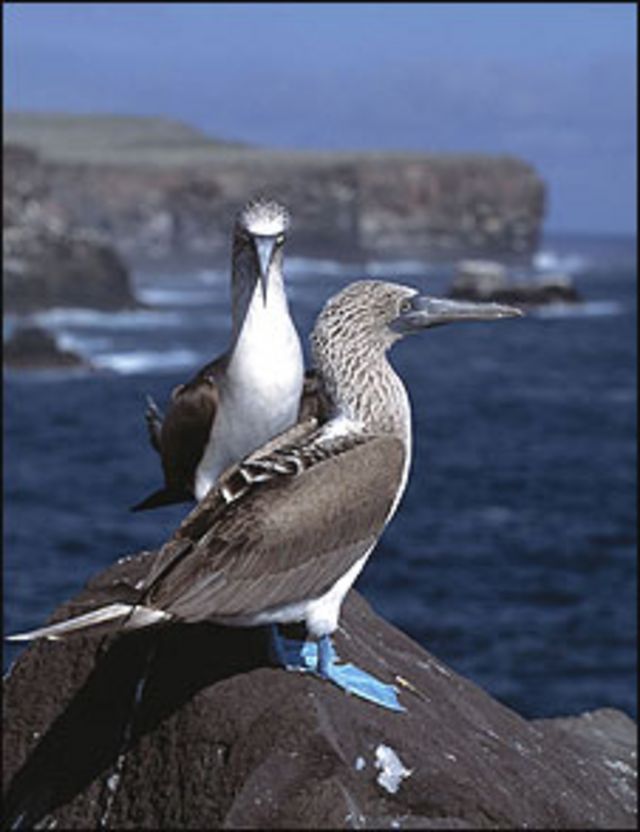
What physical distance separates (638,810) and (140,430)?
54156 mm

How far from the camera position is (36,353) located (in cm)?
7912

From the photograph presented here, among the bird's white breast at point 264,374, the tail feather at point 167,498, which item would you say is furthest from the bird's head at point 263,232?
the tail feather at point 167,498

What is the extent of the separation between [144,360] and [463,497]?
100 ft

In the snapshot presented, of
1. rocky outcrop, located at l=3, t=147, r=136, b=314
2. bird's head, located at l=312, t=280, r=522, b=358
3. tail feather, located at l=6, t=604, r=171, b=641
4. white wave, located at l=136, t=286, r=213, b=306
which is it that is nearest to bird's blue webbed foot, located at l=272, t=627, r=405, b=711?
tail feather, located at l=6, t=604, r=171, b=641

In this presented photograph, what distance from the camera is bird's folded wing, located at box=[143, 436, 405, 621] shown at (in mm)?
5555

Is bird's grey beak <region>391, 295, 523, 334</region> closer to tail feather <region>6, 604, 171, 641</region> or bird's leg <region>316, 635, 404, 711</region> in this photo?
bird's leg <region>316, 635, 404, 711</region>

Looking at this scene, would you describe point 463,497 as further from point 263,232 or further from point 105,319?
point 105,319

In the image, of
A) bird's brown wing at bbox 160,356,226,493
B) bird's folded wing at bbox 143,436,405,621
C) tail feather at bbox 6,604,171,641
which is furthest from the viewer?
bird's brown wing at bbox 160,356,226,493

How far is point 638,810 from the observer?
8.23 meters

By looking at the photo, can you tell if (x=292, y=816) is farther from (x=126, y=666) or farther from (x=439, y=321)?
(x=439, y=321)

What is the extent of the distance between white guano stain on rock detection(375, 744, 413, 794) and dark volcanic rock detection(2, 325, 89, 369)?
7272 centimetres

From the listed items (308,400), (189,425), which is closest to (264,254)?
(308,400)

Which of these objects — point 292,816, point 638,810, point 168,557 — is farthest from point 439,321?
Answer: point 638,810

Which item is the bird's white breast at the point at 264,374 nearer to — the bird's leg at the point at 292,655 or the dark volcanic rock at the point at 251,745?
the dark volcanic rock at the point at 251,745
